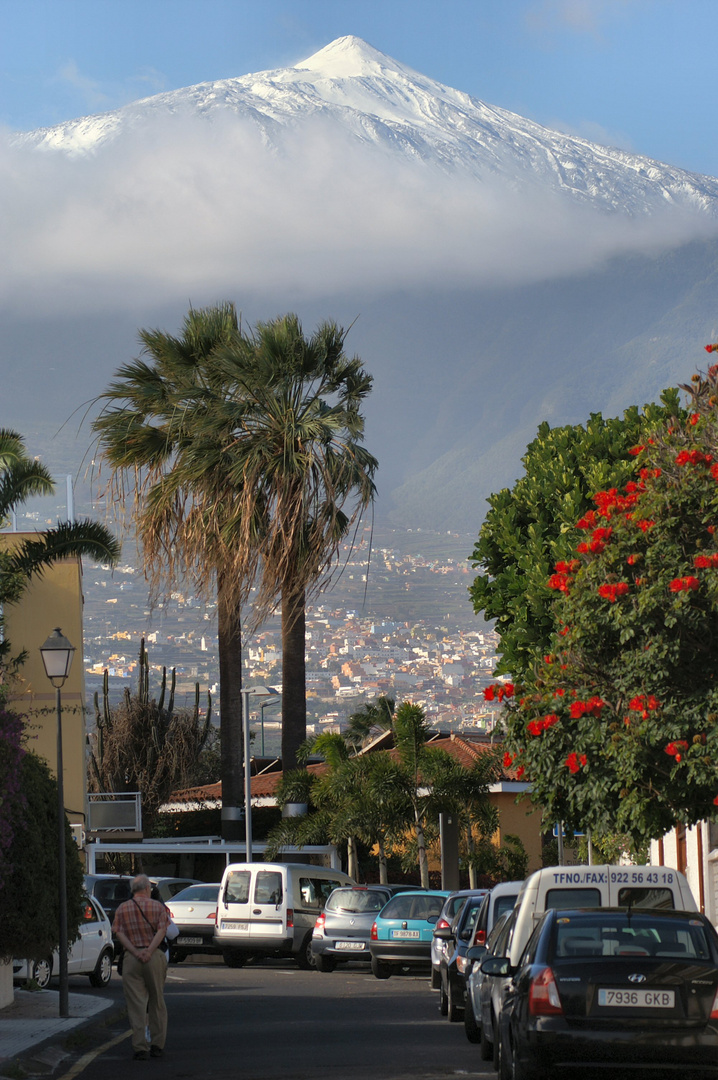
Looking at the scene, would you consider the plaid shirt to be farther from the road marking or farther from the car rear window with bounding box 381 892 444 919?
the car rear window with bounding box 381 892 444 919

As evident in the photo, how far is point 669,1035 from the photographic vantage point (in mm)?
8867

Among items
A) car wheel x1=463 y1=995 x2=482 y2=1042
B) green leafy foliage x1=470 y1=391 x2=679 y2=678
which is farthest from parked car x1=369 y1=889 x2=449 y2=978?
car wheel x1=463 y1=995 x2=482 y2=1042

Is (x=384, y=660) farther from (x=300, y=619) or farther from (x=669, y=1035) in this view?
(x=669, y=1035)

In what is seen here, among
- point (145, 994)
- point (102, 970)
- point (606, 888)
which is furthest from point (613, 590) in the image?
point (102, 970)

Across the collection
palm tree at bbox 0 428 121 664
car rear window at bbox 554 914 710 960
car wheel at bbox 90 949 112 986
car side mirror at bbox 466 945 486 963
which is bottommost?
car wheel at bbox 90 949 112 986

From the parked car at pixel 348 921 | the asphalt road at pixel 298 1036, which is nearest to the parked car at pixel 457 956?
the asphalt road at pixel 298 1036

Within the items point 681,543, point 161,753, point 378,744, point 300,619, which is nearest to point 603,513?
point 681,543

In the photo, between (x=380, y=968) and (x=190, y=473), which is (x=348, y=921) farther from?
(x=190, y=473)

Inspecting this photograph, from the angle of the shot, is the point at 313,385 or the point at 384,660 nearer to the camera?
the point at 313,385

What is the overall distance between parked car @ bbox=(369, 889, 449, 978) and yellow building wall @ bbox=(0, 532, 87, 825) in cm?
1424

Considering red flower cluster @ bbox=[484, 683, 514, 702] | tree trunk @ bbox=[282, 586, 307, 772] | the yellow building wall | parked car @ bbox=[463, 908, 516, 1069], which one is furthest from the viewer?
the yellow building wall

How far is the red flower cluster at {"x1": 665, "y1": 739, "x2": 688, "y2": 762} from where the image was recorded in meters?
14.3

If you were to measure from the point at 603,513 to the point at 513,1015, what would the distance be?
6857 mm

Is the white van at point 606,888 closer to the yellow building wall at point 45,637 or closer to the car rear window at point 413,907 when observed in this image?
the car rear window at point 413,907
